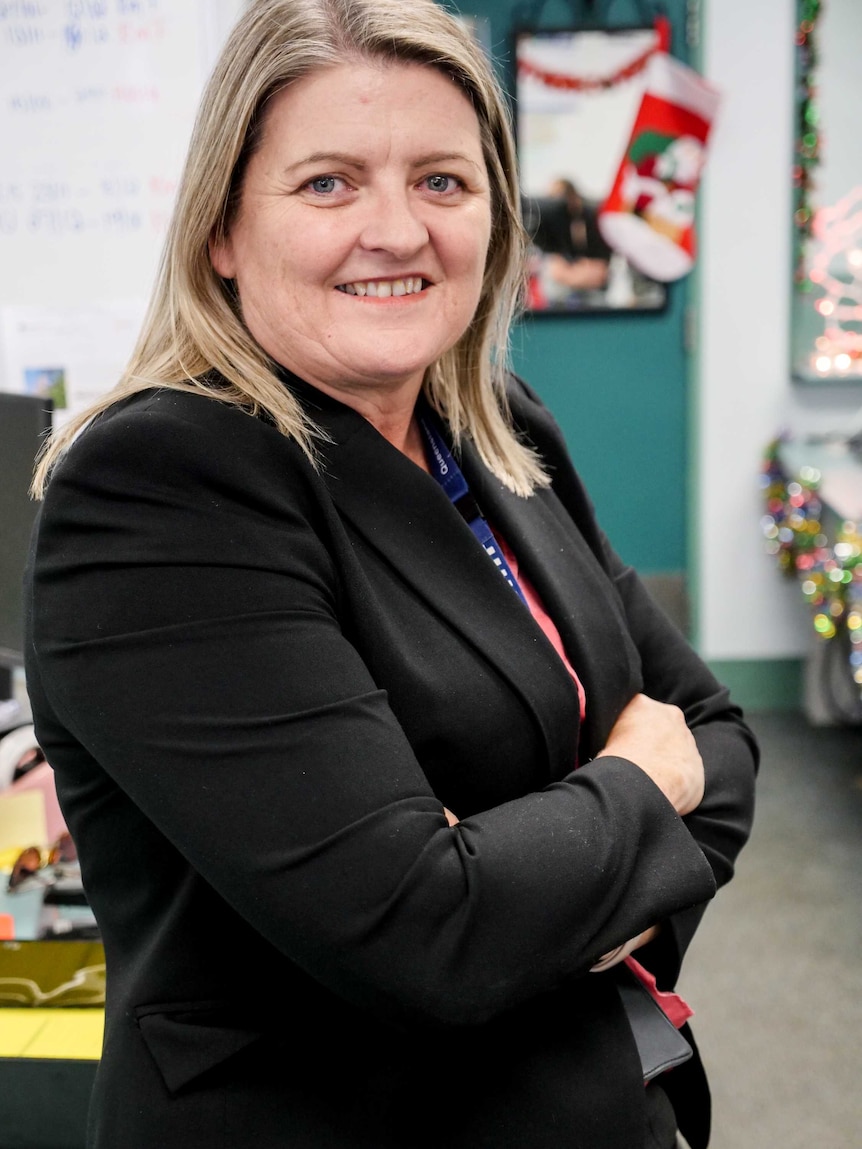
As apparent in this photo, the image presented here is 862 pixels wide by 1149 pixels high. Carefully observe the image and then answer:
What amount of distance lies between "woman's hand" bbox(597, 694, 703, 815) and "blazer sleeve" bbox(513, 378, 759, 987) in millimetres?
53

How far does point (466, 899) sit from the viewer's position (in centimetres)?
84

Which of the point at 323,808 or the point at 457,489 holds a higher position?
the point at 457,489

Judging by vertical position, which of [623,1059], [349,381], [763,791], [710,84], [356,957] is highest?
[710,84]

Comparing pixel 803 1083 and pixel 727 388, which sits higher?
pixel 727 388

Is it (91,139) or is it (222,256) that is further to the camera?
(91,139)

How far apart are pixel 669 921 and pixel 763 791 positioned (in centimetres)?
238

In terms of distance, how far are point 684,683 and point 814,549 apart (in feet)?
7.50

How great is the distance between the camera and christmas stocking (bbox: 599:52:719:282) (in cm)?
363

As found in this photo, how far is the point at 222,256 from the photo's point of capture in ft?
3.26

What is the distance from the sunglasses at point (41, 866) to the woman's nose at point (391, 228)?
0.87 m

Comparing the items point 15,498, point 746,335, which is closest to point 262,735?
point 15,498

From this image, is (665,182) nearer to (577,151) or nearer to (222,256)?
(577,151)

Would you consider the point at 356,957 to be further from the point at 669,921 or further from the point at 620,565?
the point at 620,565

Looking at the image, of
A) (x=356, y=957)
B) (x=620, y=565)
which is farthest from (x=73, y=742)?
(x=620, y=565)
